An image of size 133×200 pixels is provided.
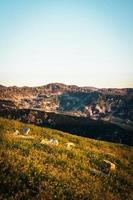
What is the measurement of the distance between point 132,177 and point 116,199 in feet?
19.3

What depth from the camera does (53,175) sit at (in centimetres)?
1549

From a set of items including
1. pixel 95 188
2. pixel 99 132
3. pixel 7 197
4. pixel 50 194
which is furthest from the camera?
pixel 99 132

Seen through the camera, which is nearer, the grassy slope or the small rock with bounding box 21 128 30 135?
the grassy slope

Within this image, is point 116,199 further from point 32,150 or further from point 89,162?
point 32,150

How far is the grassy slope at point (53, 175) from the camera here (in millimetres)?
13625

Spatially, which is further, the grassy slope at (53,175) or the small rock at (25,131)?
the small rock at (25,131)

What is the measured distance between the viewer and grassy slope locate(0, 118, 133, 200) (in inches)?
536

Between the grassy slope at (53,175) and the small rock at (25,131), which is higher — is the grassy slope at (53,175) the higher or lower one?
the lower one

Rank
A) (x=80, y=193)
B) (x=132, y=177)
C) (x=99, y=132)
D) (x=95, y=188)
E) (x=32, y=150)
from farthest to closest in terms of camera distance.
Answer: (x=99, y=132) → (x=132, y=177) → (x=32, y=150) → (x=95, y=188) → (x=80, y=193)

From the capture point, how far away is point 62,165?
1805 cm

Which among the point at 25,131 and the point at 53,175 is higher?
the point at 25,131

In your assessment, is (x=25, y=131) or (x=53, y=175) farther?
(x=25, y=131)

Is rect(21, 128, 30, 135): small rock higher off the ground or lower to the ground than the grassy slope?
higher

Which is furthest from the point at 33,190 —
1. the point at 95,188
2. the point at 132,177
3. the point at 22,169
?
the point at 132,177
